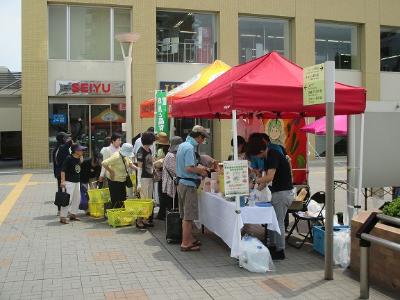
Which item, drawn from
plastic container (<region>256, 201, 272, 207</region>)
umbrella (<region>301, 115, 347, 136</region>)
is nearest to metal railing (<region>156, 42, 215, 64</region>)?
umbrella (<region>301, 115, 347, 136</region>)

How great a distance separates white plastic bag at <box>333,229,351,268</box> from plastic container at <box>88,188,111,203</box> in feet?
16.2

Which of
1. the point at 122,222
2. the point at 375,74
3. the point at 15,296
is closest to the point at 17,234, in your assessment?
the point at 122,222

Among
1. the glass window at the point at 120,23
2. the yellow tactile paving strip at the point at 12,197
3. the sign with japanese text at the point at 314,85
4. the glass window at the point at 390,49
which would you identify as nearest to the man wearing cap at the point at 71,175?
the yellow tactile paving strip at the point at 12,197

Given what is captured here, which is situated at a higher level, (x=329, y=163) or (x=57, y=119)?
(x=57, y=119)

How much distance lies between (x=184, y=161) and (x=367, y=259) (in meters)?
2.93

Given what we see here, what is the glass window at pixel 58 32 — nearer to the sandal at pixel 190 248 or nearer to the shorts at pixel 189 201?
the shorts at pixel 189 201

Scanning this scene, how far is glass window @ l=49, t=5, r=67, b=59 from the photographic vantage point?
21453 millimetres

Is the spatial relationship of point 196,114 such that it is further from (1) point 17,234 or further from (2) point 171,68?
(2) point 171,68

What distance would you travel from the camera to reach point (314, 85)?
19.8ft

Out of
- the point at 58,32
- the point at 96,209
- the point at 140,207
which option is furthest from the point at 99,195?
the point at 58,32

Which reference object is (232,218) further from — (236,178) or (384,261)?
(384,261)

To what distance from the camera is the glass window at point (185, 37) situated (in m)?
22.8

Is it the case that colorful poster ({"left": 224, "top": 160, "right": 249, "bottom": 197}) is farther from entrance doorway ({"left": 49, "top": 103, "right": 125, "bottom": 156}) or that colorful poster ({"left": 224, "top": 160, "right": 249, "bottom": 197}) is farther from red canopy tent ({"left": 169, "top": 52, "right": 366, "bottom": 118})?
entrance doorway ({"left": 49, "top": 103, "right": 125, "bottom": 156})

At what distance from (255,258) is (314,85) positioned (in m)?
2.26
